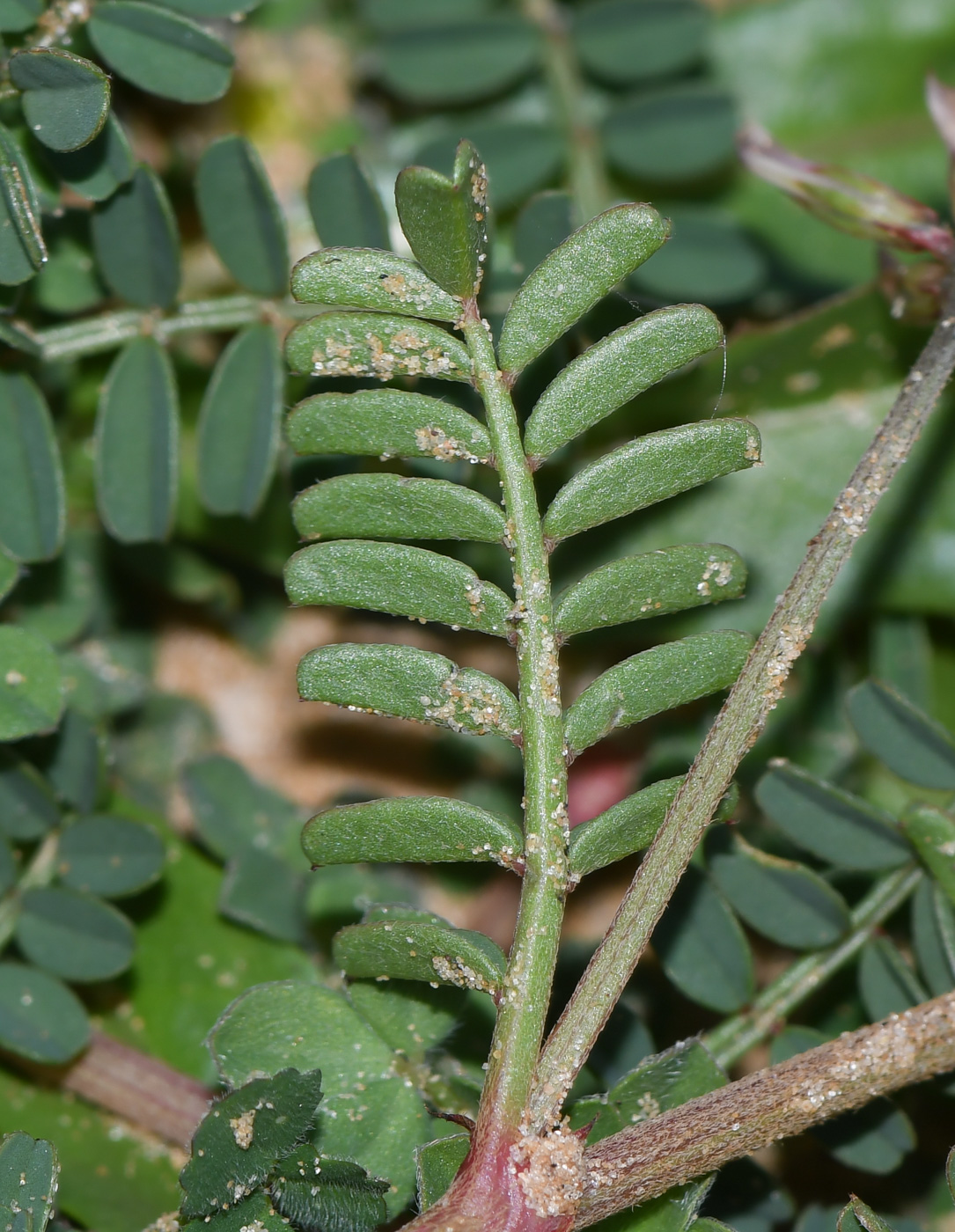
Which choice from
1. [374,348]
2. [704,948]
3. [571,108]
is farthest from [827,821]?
[571,108]

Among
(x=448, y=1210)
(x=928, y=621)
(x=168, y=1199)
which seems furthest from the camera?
(x=928, y=621)

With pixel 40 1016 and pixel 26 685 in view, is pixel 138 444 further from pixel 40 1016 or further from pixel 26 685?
pixel 40 1016

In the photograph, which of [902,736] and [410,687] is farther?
[902,736]

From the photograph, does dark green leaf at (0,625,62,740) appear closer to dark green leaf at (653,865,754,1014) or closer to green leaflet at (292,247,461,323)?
green leaflet at (292,247,461,323)

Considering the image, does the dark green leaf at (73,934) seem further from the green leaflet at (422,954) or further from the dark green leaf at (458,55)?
the dark green leaf at (458,55)

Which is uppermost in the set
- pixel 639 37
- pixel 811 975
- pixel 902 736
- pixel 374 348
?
pixel 639 37

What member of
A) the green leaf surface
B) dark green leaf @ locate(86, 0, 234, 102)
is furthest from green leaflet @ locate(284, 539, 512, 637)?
dark green leaf @ locate(86, 0, 234, 102)

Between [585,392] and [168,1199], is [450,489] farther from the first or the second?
[168,1199]

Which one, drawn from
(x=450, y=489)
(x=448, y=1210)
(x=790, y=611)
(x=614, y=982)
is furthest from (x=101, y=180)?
(x=448, y=1210)
